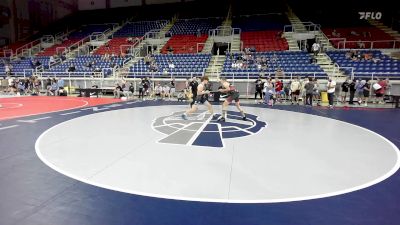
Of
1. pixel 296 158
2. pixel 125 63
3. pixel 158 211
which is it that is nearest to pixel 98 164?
pixel 158 211

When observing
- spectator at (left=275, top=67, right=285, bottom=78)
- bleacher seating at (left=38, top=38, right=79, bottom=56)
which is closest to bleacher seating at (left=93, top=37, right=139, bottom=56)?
bleacher seating at (left=38, top=38, right=79, bottom=56)

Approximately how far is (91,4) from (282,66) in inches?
1313

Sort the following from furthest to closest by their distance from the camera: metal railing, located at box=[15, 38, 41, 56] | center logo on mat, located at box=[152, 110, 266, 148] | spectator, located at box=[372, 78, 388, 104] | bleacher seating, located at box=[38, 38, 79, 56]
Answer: metal railing, located at box=[15, 38, 41, 56] < bleacher seating, located at box=[38, 38, 79, 56] < spectator, located at box=[372, 78, 388, 104] < center logo on mat, located at box=[152, 110, 266, 148]

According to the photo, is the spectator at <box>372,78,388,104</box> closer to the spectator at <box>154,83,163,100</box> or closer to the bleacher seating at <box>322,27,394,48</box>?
the bleacher seating at <box>322,27,394,48</box>

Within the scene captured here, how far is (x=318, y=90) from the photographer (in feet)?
51.4

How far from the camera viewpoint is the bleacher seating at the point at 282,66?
18.6 m

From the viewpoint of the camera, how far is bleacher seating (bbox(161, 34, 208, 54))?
84.0ft

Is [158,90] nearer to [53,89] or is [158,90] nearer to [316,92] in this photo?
[53,89]

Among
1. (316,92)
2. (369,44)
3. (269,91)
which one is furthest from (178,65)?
(369,44)

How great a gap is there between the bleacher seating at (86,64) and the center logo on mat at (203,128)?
15.1 meters

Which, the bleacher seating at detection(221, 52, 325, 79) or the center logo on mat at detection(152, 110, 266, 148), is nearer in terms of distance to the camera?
the center logo on mat at detection(152, 110, 266, 148)

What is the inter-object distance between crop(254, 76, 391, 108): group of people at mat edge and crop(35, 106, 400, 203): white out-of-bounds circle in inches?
269

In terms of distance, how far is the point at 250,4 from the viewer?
33.6 metres

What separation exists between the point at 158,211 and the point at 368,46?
24.9 m
